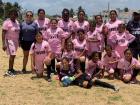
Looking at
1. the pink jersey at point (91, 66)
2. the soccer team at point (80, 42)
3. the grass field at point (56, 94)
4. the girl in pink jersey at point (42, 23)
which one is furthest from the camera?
the girl in pink jersey at point (42, 23)

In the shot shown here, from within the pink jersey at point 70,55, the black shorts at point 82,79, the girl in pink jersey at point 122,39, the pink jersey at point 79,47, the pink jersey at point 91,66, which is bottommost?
the black shorts at point 82,79

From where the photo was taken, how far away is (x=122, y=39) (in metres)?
12.2

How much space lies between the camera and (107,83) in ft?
36.2

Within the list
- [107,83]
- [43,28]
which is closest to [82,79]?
[107,83]

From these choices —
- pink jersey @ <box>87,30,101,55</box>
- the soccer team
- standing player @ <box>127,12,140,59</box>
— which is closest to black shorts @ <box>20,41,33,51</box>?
the soccer team

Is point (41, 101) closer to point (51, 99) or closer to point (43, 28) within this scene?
point (51, 99)

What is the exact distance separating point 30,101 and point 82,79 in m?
1.96

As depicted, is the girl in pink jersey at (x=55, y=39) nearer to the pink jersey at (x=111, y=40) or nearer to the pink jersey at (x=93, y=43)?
the pink jersey at (x=93, y=43)

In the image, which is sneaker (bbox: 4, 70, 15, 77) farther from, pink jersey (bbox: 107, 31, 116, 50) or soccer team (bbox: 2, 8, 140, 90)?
pink jersey (bbox: 107, 31, 116, 50)

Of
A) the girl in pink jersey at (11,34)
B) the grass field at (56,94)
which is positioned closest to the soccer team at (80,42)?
the girl in pink jersey at (11,34)

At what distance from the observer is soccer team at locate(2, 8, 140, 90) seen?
1180cm

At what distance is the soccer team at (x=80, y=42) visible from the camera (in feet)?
38.7

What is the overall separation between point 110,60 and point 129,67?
0.73 meters

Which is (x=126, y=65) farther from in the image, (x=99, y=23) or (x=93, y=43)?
(x=99, y=23)
